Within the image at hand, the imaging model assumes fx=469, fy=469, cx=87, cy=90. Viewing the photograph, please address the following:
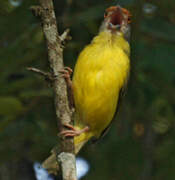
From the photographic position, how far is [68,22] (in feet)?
19.3

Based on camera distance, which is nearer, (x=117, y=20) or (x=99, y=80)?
(x=99, y=80)

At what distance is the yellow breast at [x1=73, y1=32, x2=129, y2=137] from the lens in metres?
4.87

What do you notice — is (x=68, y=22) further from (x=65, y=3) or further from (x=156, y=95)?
(x=156, y=95)

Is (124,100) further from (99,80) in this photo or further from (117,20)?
(99,80)

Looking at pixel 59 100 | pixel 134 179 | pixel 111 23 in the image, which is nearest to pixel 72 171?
pixel 59 100

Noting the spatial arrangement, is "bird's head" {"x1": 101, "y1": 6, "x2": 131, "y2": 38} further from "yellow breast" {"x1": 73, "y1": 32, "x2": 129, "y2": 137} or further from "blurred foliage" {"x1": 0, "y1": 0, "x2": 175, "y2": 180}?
"yellow breast" {"x1": 73, "y1": 32, "x2": 129, "y2": 137}

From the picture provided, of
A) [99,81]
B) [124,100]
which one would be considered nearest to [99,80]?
[99,81]

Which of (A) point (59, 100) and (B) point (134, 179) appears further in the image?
(B) point (134, 179)

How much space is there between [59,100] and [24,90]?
6.46ft

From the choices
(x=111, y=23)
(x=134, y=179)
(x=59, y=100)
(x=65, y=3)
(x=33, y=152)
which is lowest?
(x=134, y=179)

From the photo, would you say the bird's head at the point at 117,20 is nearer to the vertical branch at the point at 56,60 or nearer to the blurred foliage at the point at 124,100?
the blurred foliage at the point at 124,100

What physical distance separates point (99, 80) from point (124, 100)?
1.57 m

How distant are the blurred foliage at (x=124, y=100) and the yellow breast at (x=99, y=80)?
0.47 m

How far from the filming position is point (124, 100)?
20.8 ft
